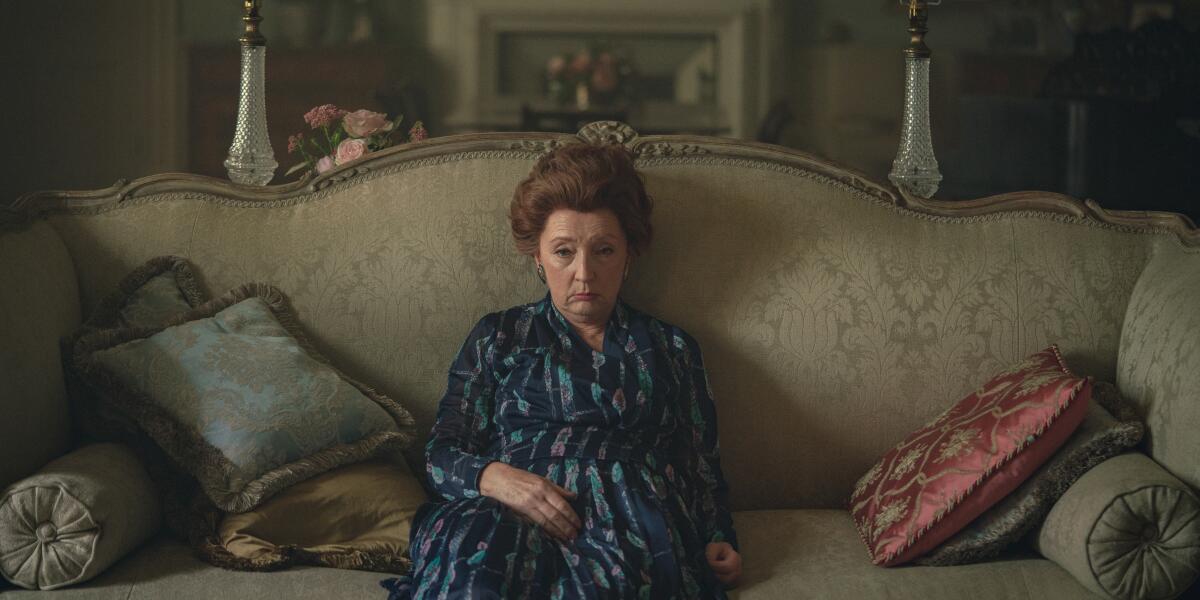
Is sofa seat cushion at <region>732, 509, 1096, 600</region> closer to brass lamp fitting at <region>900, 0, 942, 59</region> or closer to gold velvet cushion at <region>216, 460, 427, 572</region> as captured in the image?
gold velvet cushion at <region>216, 460, 427, 572</region>

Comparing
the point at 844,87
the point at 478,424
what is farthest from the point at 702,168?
the point at 844,87

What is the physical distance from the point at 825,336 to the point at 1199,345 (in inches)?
24.4

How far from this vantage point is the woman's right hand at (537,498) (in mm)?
1819

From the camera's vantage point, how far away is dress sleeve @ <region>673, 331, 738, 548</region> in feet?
6.42

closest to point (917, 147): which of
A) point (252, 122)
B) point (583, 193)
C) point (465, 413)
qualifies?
point (583, 193)

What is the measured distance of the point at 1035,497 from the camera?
6.03 ft

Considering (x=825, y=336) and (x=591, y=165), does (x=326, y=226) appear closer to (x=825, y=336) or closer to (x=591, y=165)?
(x=591, y=165)

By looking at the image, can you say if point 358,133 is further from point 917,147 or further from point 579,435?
point 917,147

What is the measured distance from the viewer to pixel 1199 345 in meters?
1.91

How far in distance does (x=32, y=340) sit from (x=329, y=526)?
0.58 m

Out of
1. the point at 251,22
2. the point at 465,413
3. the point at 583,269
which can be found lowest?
the point at 465,413

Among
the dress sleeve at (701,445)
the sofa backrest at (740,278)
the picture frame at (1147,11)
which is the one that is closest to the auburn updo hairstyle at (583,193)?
the sofa backrest at (740,278)

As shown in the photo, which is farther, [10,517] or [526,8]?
[526,8]

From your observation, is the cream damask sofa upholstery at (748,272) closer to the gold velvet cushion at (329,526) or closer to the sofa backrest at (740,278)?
the sofa backrest at (740,278)
